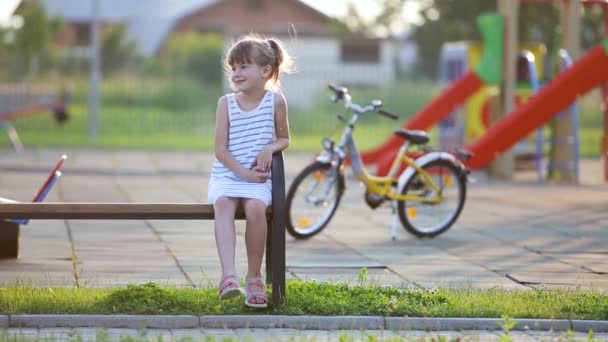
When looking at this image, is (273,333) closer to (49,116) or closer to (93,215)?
(93,215)

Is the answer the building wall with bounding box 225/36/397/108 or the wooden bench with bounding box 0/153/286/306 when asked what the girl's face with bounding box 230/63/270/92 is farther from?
the building wall with bounding box 225/36/397/108

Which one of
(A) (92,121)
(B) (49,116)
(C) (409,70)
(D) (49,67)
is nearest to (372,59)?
(C) (409,70)

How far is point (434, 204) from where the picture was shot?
1088cm

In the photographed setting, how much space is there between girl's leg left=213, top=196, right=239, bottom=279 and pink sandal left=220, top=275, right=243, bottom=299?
0.43ft

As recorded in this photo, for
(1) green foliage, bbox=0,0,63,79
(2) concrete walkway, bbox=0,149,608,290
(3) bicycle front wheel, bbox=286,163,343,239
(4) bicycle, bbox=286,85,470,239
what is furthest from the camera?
(1) green foliage, bbox=0,0,63,79

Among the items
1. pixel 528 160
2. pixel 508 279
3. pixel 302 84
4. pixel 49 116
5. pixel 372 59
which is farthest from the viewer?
pixel 372 59

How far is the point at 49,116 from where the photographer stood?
Answer: 116 feet

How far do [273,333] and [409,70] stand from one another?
146ft

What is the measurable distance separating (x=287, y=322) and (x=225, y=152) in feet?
3.73

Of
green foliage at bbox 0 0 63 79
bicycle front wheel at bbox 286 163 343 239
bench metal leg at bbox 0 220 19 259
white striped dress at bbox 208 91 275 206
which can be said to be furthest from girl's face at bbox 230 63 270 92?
green foliage at bbox 0 0 63 79

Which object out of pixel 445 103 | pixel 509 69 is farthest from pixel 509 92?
pixel 445 103

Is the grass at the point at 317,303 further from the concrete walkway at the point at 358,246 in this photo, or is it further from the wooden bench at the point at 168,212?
the concrete walkway at the point at 358,246

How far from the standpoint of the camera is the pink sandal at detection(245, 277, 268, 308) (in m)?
6.56

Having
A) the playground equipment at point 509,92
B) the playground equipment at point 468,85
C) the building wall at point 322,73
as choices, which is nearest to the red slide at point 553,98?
the playground equipment at point 509,92
